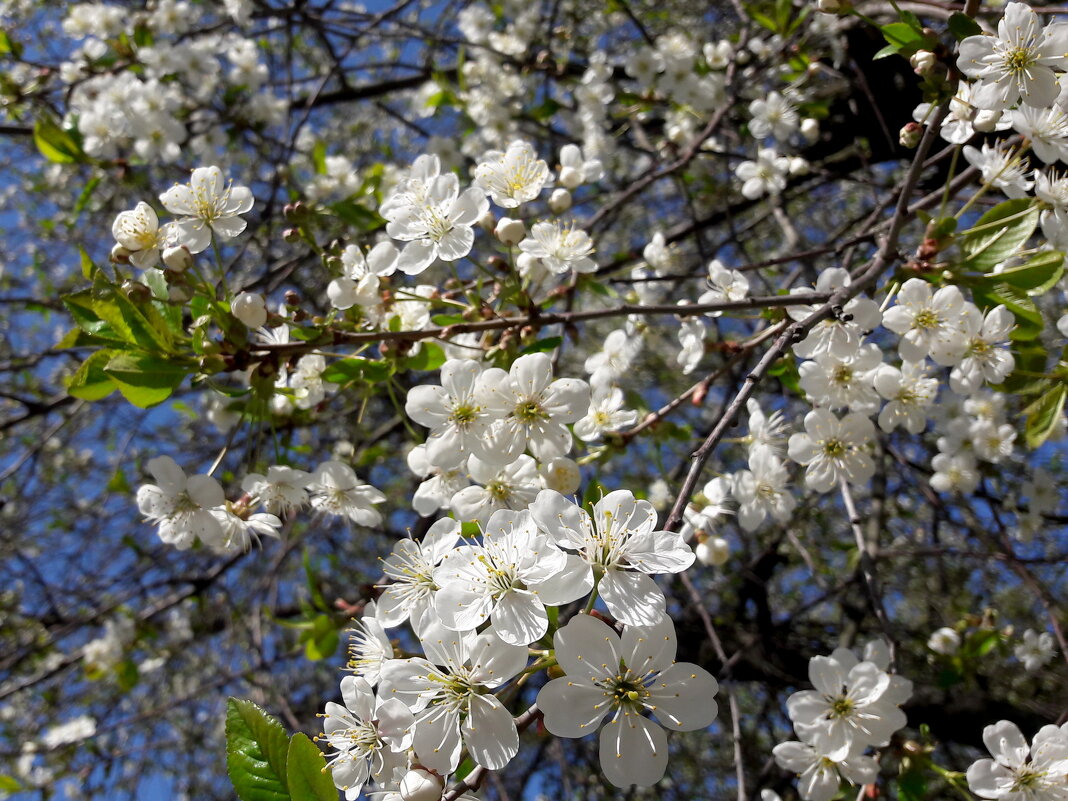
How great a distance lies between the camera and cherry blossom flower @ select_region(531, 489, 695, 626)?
38.0 inches

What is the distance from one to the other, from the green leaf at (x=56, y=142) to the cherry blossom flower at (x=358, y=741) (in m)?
2.67

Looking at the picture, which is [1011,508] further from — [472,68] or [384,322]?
[472,68]

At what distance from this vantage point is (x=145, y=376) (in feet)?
4.19

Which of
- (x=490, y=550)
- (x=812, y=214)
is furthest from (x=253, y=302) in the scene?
(x=812, y=214)

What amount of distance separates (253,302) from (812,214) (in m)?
4.63

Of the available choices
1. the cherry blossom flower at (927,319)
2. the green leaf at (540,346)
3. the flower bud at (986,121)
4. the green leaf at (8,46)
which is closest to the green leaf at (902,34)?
the flower bud at (986,121)

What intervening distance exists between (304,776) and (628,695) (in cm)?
46

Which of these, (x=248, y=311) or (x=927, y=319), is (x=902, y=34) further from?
(x=248, y=311)

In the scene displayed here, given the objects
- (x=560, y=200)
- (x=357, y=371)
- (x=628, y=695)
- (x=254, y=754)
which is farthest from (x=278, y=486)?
(x=560, y=200)

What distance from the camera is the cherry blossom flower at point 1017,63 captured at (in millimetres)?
1225

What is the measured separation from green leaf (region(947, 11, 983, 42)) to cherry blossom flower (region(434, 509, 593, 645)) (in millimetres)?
1167

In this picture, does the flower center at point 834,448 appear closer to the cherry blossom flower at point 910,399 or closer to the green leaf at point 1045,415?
the cherry blossom flower at point 910,399

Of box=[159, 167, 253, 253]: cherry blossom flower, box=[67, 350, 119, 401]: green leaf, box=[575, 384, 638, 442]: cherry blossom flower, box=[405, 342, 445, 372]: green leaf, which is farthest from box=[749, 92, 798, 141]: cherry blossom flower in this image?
box=[67, 350, 119, 401]: green leaf

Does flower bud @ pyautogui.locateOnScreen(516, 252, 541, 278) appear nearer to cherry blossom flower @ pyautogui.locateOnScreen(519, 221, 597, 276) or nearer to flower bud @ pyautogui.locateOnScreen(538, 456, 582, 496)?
cherry blossom flower @ pyautogui.locateOnScreen(519, 221, 597, 276)
